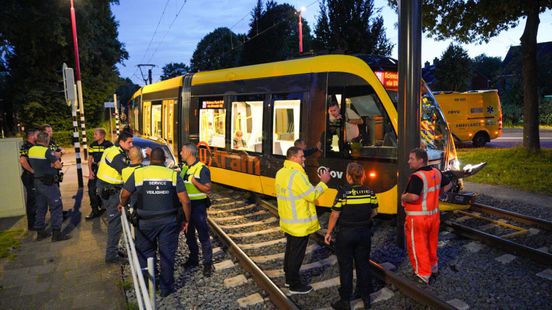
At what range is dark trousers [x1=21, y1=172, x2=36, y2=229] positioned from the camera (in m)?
7.65

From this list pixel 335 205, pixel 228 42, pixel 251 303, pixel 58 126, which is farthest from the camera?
pixel 228 42

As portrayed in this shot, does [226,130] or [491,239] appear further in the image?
[226,130]

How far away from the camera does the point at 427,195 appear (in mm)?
5023

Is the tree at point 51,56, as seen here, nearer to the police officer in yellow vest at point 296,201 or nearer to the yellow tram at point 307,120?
the yellow tram at point 307,120

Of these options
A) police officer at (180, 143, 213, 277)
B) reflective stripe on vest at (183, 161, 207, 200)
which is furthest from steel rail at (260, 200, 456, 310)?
reflective stripe on vest at (183, 161, 207, 200)

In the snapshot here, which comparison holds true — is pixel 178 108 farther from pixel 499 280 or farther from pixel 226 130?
pixel 499 280

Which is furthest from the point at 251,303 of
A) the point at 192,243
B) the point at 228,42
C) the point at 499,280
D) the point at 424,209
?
the point at 228,42

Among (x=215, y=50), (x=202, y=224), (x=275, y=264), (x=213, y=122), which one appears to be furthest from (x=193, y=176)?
(x=215, y=50)

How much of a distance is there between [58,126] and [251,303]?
99.1ft

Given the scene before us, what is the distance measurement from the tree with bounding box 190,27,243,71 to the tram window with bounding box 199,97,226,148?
1635 inches

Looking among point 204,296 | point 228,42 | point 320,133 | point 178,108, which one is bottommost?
point 204,296

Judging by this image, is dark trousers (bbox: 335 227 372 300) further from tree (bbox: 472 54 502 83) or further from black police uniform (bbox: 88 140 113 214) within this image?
tree (bbox: 472 54 502 83)

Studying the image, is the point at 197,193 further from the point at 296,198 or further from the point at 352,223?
the point at 352,223

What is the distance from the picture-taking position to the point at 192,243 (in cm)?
587
